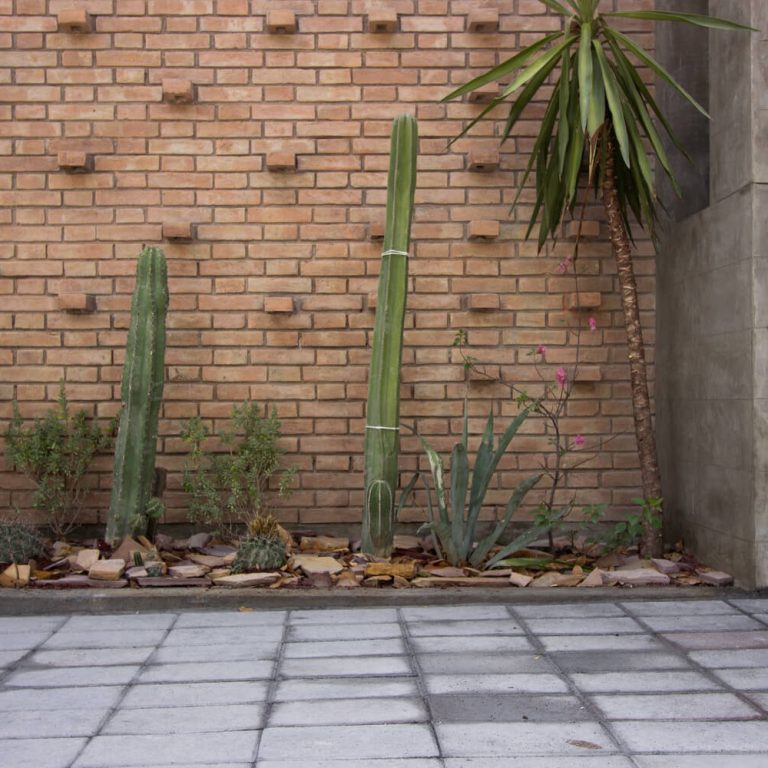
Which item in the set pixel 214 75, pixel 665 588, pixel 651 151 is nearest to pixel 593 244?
pixel 651 151

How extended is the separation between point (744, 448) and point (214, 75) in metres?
3.50

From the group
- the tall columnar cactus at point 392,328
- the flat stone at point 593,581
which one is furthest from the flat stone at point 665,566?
the tall columnar cactus at point 392,328

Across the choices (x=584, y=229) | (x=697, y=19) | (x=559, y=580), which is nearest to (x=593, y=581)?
(x=559, y=580)

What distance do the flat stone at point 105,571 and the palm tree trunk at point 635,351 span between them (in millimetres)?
2672

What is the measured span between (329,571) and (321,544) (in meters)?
0.58

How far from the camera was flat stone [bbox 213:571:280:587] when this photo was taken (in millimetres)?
4734

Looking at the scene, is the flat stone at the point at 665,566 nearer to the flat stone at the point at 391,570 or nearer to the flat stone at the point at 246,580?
the flat stone at the point at 391,570

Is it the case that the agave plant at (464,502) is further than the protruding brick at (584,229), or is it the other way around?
the protruding brick at (584,229)

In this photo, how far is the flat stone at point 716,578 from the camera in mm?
4750

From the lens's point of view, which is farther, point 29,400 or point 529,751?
point 29,400

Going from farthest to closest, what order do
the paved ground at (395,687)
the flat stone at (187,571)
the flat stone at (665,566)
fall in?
the flat stone at (665,566)
the flat stone at (187,571)
the paved ground at (395,687)

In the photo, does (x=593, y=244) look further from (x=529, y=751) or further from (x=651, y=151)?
(x=529, y=751)

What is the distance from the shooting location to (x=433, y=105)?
570cm

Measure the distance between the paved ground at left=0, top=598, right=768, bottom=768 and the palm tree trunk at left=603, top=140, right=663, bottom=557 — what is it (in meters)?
0.71
